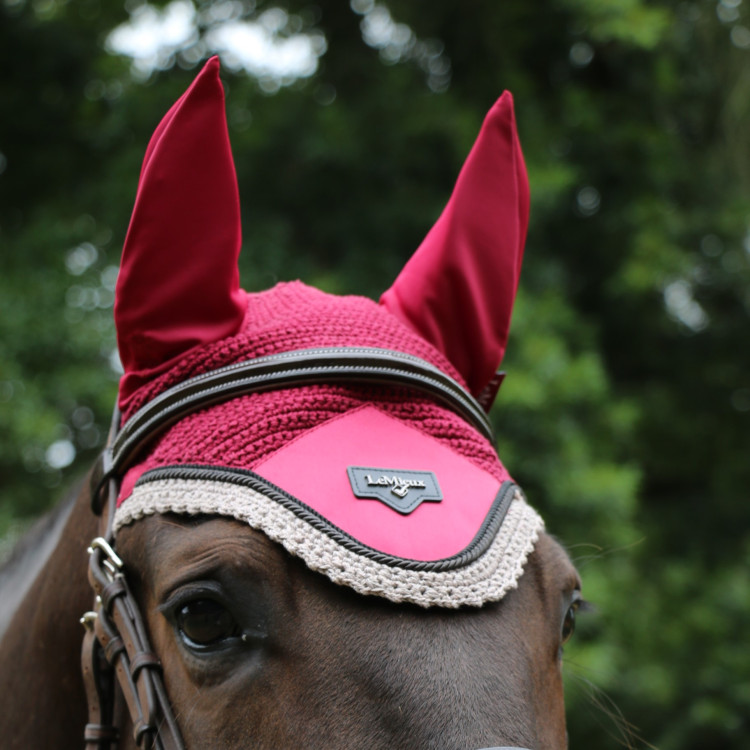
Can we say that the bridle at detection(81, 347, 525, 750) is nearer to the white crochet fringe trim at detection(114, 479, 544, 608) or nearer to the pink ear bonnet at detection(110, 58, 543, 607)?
the pink ear bonnet at detection(110, 58, 543, 607)

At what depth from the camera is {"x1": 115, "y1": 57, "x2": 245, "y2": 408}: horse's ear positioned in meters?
1.27

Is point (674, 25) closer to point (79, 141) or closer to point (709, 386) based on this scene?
point (709, 386)

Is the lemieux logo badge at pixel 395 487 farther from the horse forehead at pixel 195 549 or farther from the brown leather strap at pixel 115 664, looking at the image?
the brown leather strap at pixel 115 664

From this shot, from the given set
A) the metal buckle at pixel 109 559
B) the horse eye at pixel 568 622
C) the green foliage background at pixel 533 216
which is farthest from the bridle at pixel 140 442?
the green foliage background at pixel 533 216

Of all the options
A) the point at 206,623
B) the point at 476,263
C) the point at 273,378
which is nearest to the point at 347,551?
the point at 206,623

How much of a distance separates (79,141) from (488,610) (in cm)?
518

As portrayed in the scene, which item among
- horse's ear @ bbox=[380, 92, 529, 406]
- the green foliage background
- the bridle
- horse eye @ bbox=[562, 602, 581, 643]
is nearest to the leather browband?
the bridle

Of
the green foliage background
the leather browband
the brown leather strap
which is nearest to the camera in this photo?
the brown leather strap

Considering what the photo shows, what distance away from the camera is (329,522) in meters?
1.17

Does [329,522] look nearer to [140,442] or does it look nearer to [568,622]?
[140,442]

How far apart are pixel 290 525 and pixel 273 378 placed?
0.28 metres

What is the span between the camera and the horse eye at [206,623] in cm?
117

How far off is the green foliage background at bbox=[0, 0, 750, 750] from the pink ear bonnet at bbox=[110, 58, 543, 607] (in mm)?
2804

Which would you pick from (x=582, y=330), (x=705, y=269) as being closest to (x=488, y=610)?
(x=582, y=330)
